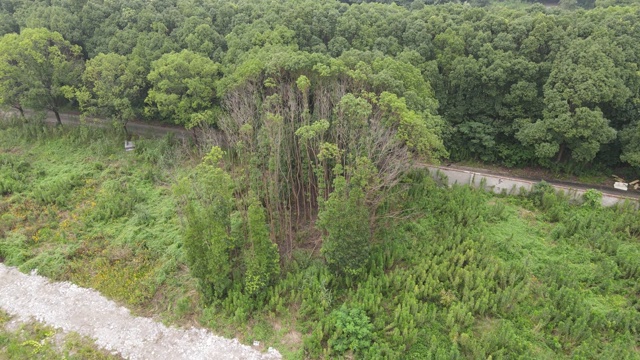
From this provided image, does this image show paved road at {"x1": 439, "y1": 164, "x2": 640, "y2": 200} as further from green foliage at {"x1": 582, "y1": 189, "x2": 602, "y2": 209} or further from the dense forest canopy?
green foliage at {"x1": 582, "y1": 189, "x2": 602, "y2": 209}

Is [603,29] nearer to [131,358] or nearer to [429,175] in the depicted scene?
[429,175]

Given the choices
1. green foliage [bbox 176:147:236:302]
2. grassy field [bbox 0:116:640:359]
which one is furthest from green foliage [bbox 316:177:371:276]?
green foliage [bbox 176:147:236:302]

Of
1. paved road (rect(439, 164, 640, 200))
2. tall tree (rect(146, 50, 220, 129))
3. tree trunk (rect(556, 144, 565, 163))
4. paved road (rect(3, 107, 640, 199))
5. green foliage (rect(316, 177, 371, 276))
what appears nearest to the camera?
green foliage (rect(316, 177, 371, 276))

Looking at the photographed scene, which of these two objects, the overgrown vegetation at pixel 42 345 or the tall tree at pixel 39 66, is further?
the tall tree at pixel 39 66

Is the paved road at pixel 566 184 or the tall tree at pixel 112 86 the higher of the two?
the tall tree at pixel 112 86

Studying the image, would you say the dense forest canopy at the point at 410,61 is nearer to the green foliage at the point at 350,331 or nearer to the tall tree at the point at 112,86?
the tall tree at the point at 112,86

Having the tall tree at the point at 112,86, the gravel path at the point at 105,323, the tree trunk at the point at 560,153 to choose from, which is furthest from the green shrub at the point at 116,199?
the tree trunk at the point at 560,153

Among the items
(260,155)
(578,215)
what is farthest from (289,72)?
(578,215)

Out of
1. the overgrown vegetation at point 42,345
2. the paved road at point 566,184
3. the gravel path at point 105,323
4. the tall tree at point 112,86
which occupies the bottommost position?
the overgrown vegetation at point 42,345
